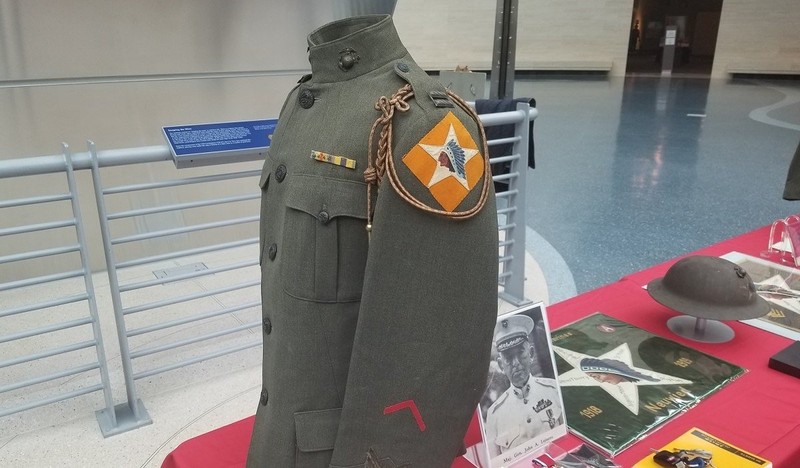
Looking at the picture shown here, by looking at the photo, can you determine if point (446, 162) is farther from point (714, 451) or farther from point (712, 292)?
point (712, 292)

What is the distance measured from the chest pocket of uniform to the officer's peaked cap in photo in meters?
0.44

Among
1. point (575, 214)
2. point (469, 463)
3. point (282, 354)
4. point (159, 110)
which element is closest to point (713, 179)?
point (575, 214)

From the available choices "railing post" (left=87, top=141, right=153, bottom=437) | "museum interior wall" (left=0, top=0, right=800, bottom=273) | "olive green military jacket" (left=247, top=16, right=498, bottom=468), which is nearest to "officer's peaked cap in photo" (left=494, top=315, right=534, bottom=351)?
"olive green military jacket" (left=247, top=16, right=498, bottom=468)

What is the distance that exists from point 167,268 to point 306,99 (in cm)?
339

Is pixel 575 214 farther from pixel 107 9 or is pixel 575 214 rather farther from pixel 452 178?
pixel 452 178

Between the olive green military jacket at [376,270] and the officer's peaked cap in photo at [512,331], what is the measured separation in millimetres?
302

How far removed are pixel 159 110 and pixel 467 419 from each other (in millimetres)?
3500

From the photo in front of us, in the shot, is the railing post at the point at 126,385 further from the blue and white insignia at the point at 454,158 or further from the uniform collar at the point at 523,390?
the blue and white insignia at the point at 454,158

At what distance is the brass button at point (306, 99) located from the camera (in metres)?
0.97

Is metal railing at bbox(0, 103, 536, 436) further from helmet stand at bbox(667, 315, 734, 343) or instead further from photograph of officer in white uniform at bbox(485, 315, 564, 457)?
helmet stand at bbox(667, 315, 734, 343)

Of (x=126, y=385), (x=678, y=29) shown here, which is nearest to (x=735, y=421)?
(x=126, y=385)

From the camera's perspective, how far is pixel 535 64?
17.4 meters

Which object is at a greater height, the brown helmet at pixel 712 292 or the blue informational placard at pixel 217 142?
the blue informational placard at pixel 217 142

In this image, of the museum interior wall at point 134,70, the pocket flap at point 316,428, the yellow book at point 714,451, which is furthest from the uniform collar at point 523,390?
the museum interior wall at point 134,70
